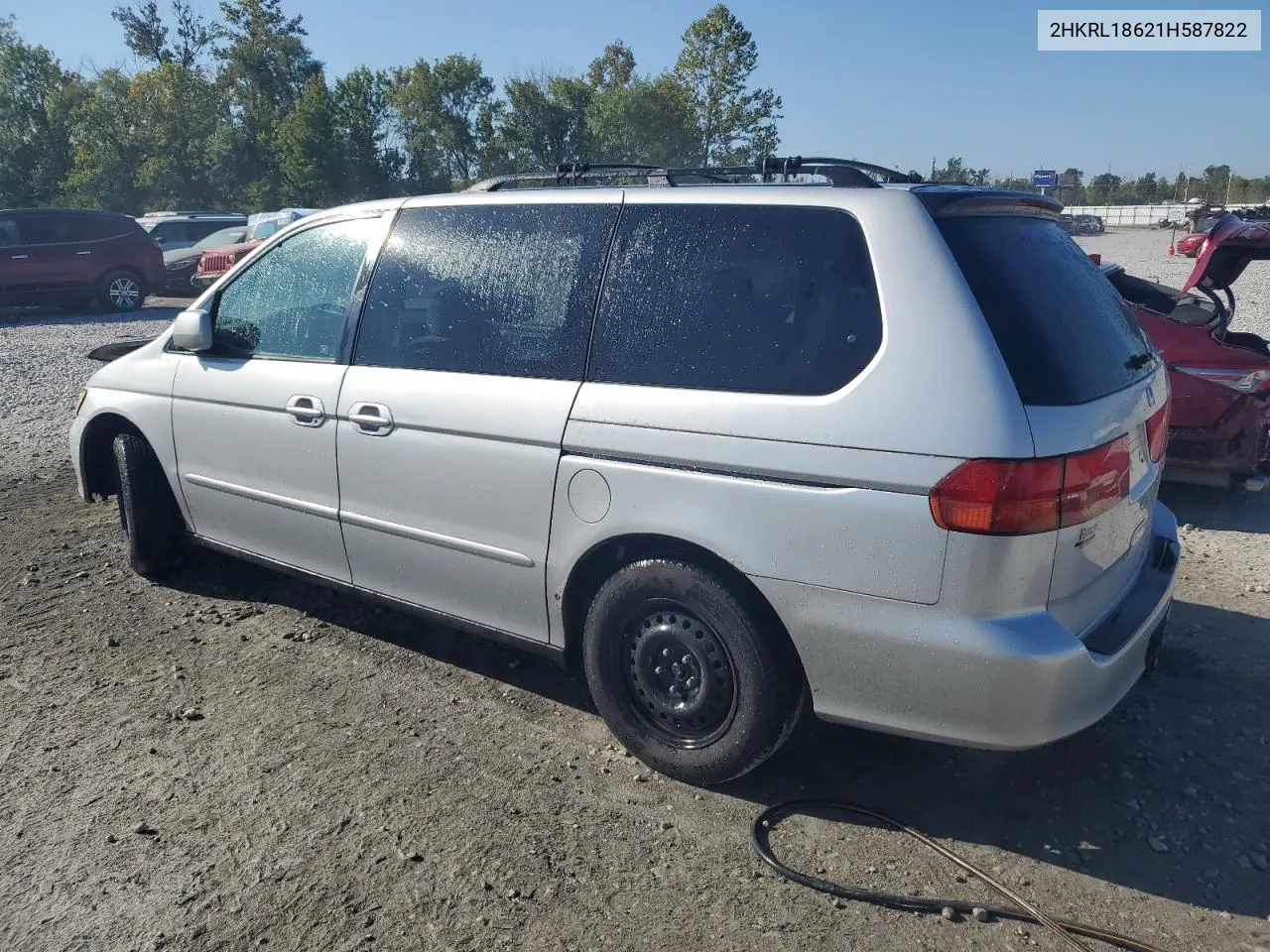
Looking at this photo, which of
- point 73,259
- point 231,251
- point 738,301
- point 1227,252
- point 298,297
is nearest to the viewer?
point 738,301

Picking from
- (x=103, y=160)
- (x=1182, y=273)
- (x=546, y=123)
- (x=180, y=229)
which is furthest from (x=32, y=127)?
(x=1182, y=273)

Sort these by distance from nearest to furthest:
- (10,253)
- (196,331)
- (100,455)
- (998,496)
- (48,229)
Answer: (998,496)
(196,331)
(100,455)
(10,253)
(48,229)

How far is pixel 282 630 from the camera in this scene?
4.53 metres

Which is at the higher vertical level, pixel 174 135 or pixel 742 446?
pixel 174 135

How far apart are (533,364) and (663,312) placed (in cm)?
53

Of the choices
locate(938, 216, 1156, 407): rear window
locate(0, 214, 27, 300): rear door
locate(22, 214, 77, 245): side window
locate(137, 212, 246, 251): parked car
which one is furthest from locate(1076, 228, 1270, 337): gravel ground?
locate(137, 212, 246, 251): parked car

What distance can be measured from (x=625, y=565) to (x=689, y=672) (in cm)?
40

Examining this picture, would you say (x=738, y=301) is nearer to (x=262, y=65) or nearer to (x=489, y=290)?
(x=489, y=290)

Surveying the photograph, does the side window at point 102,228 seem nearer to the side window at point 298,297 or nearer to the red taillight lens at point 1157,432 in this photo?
the side window at point 298,297

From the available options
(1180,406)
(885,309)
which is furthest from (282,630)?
(1180,406)

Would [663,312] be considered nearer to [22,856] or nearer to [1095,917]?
[1095,917]

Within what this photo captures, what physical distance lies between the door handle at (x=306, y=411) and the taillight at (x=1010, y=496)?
2.46 metres

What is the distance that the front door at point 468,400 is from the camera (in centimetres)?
338

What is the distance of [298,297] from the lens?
4266 mm
